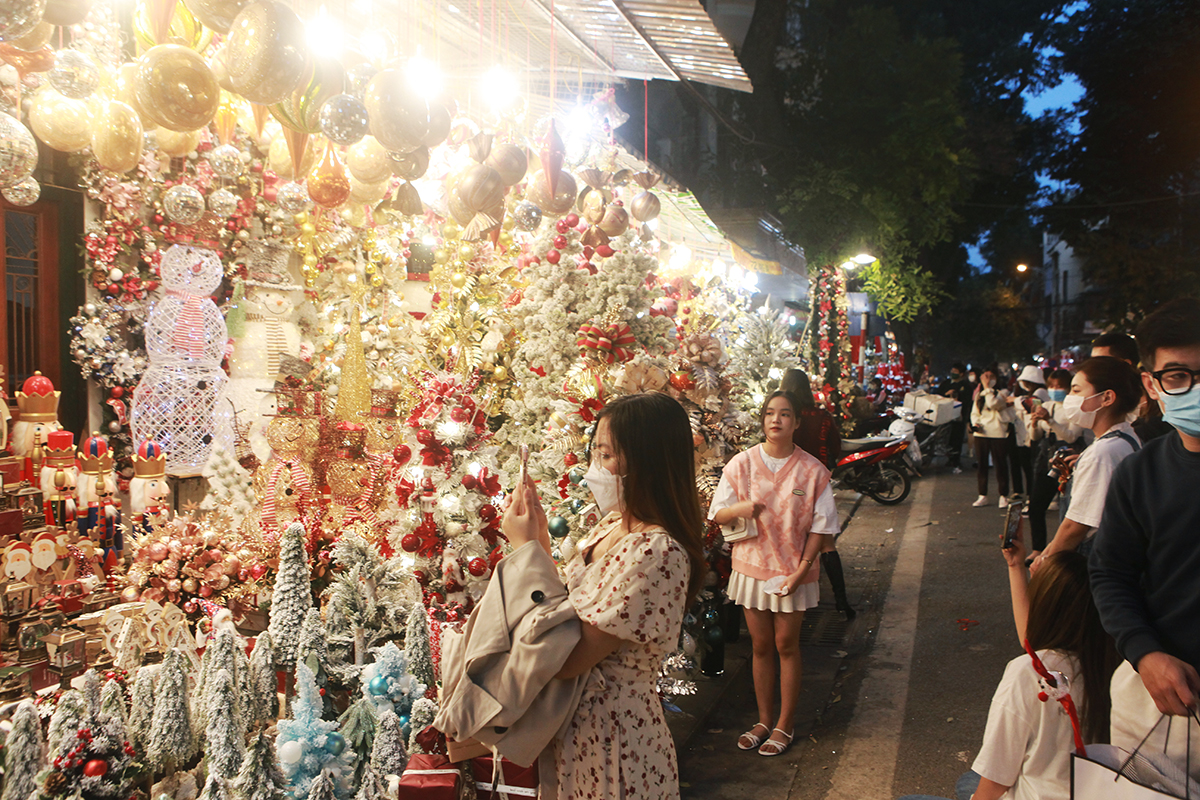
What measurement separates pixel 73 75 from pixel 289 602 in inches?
93.8

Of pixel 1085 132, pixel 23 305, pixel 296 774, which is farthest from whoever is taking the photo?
pixel 1085 132

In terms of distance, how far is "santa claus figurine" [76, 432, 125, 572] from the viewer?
5.13 m

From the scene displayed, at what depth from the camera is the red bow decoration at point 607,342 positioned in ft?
14.5

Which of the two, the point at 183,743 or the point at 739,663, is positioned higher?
the point at 183,743

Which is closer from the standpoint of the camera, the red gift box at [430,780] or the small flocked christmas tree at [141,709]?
the red gift box at [430,780]

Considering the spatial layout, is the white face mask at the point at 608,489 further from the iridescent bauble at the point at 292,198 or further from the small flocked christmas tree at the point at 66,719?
the iridescent bauble at the point at 292,198

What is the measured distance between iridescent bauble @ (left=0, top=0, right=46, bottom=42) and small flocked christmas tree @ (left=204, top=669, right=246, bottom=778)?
2.13m

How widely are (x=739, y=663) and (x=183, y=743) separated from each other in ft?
12.0

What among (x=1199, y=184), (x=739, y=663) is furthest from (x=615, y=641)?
(x=1199, y=184)

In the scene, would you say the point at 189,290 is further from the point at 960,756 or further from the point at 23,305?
the point at 960,756

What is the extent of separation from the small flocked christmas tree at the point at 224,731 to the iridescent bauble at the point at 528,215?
2903 millimetres

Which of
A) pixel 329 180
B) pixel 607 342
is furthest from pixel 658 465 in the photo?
pixel 329 180

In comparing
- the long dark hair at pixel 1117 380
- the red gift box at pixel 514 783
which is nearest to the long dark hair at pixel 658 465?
the red gift box at pixel 514 783

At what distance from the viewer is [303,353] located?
8625 mm
